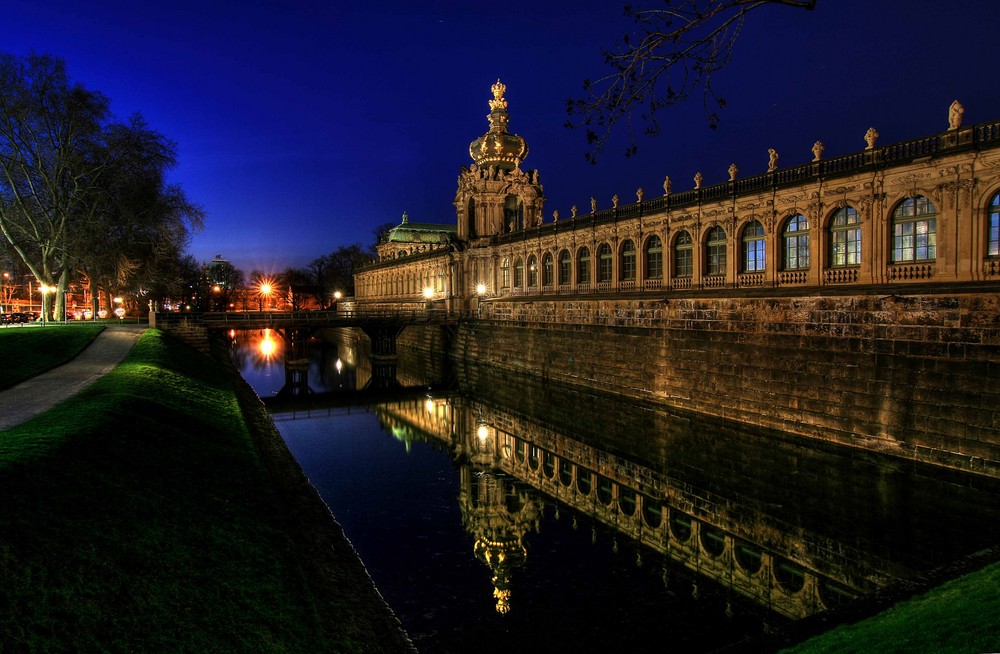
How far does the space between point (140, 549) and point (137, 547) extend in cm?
6

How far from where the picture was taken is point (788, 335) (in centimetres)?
2178

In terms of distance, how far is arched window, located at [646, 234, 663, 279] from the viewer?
113 ft

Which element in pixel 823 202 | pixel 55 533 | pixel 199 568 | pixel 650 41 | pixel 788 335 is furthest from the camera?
pixel 823 202

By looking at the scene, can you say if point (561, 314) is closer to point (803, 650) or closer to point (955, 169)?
point (955, 169)

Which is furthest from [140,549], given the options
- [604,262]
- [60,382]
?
[604,262]

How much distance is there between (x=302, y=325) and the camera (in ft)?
149

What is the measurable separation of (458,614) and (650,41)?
8867mm

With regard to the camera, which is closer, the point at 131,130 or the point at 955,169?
the point at 955,169

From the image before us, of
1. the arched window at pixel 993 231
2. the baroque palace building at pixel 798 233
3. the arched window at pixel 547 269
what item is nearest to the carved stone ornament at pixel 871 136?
the baroque palace building at pixel 798 233

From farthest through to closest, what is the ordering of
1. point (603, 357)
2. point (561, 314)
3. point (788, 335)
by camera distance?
→ point (561, 314)
point (603, 357)
point (788, 335)

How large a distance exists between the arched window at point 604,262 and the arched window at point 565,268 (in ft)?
10.9

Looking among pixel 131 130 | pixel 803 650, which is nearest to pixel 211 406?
pixel 803 650

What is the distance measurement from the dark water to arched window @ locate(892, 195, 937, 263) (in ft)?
25.6

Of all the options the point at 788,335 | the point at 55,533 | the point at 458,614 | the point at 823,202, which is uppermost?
the point at 823,202
